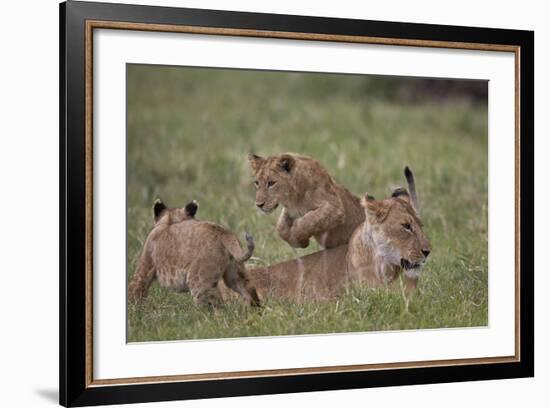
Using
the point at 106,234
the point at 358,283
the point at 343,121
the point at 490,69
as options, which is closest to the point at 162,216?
the point at 106,234

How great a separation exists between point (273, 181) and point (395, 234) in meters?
0.68

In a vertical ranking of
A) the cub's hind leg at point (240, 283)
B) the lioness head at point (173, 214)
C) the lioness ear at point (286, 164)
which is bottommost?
the cub's hind leg at point (240, 283)

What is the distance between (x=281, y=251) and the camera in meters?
5.71

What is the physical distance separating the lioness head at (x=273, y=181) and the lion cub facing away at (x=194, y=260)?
0.34 metres

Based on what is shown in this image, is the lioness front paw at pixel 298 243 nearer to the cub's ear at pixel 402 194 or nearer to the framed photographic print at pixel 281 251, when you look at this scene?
the framed photographic print at pixel 281 251

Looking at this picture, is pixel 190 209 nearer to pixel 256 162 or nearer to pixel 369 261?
pixel 256 162

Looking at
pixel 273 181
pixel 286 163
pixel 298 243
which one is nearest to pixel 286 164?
pixel 286 163

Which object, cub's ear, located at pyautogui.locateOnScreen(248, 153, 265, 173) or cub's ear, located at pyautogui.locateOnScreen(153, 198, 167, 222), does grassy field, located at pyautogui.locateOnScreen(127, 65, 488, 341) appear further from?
cub's ear, located at pyautogui.locateOnScreen(248, 153, 265, 173)

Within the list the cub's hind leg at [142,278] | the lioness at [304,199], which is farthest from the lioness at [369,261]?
the cub's hind leg at [142,278]

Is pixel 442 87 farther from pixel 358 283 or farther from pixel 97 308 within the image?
pixel 97 308

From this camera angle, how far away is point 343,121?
372 inches

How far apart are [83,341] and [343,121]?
17.3 feet

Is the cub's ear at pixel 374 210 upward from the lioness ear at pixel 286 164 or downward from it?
downward

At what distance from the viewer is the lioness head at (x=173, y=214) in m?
5.21
